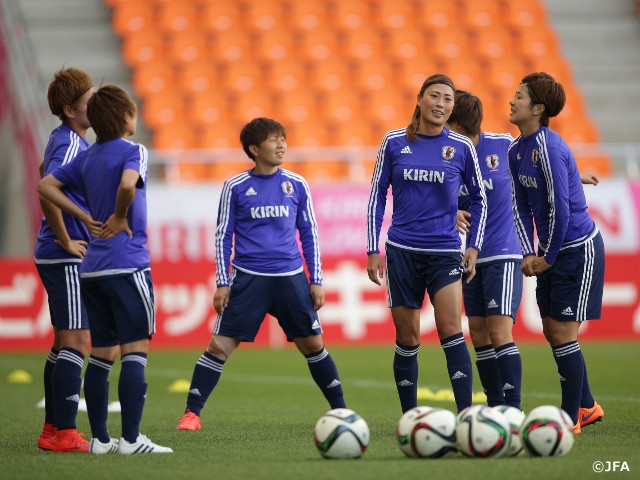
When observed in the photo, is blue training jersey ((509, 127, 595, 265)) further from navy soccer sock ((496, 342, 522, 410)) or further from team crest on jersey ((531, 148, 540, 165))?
navy soccer sock ((496, 342, 522, 410))

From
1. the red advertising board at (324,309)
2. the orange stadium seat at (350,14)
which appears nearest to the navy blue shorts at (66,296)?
the red advertising board at (324,309)

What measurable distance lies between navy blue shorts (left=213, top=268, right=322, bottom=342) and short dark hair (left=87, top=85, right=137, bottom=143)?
5.25 ft

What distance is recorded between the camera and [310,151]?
17250mm

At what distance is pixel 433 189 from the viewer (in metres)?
6.59

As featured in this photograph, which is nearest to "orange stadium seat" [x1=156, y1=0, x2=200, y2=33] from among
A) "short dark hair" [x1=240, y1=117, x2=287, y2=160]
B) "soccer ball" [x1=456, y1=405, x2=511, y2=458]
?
"short dark hair" [x1=240, y1=117, x2=287, y2=160]

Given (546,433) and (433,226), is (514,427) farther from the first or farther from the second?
(433,226)

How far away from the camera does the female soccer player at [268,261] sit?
7.03 m

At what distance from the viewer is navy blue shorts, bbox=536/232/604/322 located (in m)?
6.52

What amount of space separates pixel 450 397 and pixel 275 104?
35.5ft

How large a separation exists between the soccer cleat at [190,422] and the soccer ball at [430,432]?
2.22 metres

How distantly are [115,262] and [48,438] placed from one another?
133 centimetres

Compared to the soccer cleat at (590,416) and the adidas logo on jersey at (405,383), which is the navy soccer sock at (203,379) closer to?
the adidas logo on jersey at (405,383)

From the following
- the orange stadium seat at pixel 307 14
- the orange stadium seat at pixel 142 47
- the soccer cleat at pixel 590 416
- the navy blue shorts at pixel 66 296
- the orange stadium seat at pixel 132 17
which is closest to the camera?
the navy blue shorts at pixel 66 296

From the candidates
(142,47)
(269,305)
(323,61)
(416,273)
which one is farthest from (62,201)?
(323,61)
